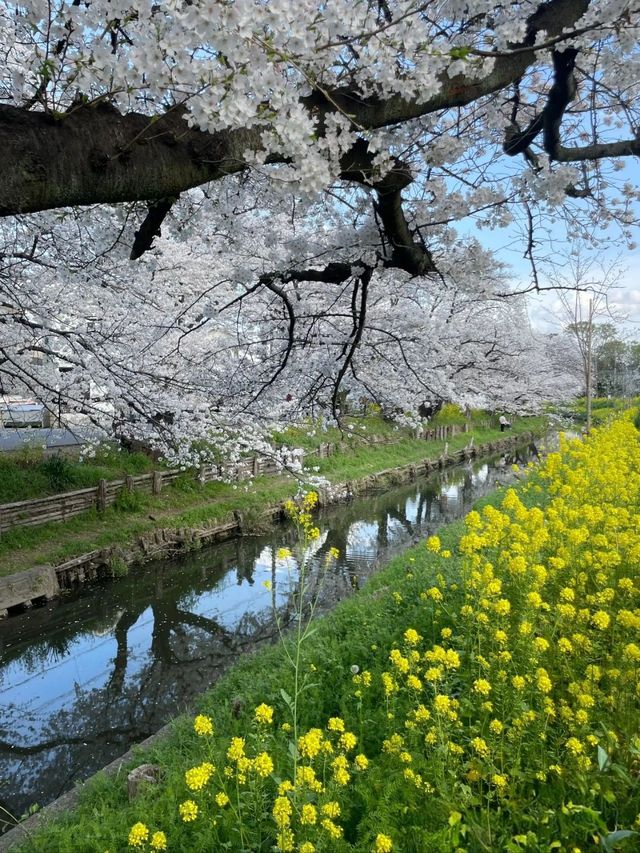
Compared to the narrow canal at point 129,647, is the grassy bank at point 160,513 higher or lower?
higher

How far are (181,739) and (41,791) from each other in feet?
6.14

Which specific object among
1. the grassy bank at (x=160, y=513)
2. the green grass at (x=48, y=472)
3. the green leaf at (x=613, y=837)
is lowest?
the grassy bank at (x=160, y=513)

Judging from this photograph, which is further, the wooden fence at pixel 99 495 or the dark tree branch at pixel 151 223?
the wooden fence at pixel 99 495

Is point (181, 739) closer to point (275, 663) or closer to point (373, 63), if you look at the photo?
point (275, 663)

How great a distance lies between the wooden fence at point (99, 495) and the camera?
9234 mm

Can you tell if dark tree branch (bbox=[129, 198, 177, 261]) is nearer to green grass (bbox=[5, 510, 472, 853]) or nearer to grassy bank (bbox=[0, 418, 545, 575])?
green grass (bbox=[5, 510, 472, 853])

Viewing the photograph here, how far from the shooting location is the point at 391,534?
1287 cm

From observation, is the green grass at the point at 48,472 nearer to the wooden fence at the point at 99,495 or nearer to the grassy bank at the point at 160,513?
the wooden fence at the point at 99,495

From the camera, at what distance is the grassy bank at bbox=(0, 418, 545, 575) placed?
8.80 meters

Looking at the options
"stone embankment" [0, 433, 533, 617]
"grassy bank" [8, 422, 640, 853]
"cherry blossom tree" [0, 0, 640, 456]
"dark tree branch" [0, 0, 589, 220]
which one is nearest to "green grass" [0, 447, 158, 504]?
"stone embankment" [0, 433, 533, 617]

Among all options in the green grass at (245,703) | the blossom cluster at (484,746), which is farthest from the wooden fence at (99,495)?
the blossom cluster at (484,746)

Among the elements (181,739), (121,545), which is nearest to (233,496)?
(121,545)

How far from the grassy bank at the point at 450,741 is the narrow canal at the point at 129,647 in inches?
34.1

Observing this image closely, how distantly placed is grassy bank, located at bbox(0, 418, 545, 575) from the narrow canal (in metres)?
0.70
